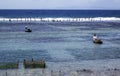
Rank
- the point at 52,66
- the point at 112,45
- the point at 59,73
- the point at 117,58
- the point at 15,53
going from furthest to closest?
the point at 112,45, the point at 15,53, the point at 117,58, the point at 52,66, the point at 59,73

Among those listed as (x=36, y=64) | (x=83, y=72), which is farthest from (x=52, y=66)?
(x=83, y=72)

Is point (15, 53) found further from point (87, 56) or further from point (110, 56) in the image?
point (110, 56)

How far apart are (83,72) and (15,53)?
15.7 meters

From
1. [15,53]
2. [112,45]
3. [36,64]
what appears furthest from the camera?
[112,45]

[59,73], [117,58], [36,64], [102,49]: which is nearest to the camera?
[59,73]

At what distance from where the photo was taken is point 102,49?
1932 inches

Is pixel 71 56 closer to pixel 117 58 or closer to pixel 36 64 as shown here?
pixel 117 58

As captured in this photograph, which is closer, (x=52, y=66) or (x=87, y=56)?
(x=52, y=66)

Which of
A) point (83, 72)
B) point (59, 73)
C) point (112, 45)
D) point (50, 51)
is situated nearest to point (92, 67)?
point (83, 72)

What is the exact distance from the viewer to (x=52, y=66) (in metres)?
35.3

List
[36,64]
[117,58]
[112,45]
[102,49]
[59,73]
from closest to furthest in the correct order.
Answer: [59,73], [36,64], [117,58], [102,49], [112,45]

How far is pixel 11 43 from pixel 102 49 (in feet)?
53.6

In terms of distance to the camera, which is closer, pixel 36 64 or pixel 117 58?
pixel 36 64

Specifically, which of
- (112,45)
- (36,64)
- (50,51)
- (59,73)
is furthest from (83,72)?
(112,45)
